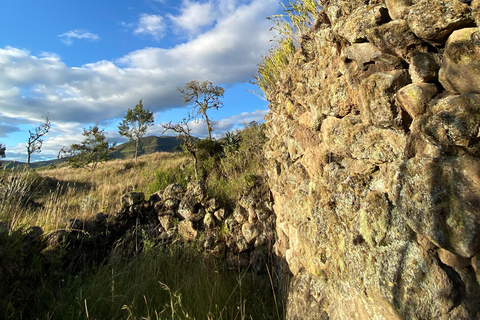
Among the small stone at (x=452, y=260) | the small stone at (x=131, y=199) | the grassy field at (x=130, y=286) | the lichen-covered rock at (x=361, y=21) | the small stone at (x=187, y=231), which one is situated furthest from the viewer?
the small stone at (x=131, y=199)

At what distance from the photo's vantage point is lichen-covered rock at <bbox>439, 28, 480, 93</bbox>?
5.63 ft

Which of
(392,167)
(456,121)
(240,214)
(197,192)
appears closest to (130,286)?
(240,214)

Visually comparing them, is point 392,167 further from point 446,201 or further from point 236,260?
point 236,260

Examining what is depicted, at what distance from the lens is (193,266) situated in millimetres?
4586

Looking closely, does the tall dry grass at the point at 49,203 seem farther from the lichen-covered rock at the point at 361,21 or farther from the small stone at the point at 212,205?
the lichen-covered rock at the point at 361,21

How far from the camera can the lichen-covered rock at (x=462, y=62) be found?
172cm

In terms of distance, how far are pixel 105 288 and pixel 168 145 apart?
193m

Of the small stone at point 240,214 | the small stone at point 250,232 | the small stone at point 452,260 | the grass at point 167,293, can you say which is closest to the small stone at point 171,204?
the grass at point 167,293

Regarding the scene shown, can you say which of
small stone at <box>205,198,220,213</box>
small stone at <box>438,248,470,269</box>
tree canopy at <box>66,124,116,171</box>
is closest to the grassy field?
small stone at <box>205,198,220,213</box>

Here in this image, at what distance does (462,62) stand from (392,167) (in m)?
0.83

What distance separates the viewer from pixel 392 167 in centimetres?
214

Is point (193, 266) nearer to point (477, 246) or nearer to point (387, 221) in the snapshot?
point (387, 221)

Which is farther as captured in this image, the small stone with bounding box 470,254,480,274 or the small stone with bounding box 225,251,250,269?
the small stone with bounding box 225,251,250,269

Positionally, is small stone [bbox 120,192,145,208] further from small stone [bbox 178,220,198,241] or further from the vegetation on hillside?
small stone [bbox 178,220,198,241]
